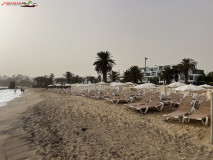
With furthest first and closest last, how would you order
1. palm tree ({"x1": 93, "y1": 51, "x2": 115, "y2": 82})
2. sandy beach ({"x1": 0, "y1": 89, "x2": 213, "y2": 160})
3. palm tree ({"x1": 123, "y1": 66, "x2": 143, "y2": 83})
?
palm tree ({"x1": 123, "y1": 66, "x2": 143, "y2": 83}) < palm tree ({"x1": 93, "y1": 51, "x2": 115, "y2": 82}) < sandy beach ({"x1": 0, "y1": 89, "x2": 213, "y2": 160})

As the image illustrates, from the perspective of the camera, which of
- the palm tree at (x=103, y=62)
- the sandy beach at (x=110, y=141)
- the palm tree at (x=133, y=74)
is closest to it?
the sandy beach at (x=110, y=141)

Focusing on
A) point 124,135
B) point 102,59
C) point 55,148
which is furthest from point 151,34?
point 55,148

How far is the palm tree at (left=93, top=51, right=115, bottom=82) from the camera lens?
30.6 meters

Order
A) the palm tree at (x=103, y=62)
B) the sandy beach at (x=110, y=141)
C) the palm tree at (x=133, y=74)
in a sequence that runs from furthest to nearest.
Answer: the palm tree at (x=133, y=74), the palm tree at (x=103, y=62), the sandy beach at (x=110, y=141)

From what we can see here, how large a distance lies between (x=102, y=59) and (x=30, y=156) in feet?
92.0

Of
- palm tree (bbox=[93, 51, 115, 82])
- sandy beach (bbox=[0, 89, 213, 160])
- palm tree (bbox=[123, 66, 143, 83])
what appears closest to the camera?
sandy beach (bbox=[0, 89, 213, 160])

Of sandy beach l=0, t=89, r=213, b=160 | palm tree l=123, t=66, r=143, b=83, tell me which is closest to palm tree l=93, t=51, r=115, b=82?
palm tree l=123, t=66, r=143, b=83

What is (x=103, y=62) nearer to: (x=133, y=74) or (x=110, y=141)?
(x=133, y=74)

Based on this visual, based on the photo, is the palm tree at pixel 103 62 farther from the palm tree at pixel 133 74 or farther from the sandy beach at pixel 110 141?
the sandy beach at pixel 110 141

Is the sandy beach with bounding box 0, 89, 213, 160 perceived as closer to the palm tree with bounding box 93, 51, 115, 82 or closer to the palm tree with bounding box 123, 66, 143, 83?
the palm tree with bounding box 93, 51, 115, 82

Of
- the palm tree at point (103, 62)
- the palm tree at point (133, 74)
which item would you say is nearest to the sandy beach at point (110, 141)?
the palm tree at point (103, 62)

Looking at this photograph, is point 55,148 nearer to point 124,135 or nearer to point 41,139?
point 41,139

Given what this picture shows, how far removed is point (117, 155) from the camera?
10.2ft

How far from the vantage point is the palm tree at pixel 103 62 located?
30609 millimetres
